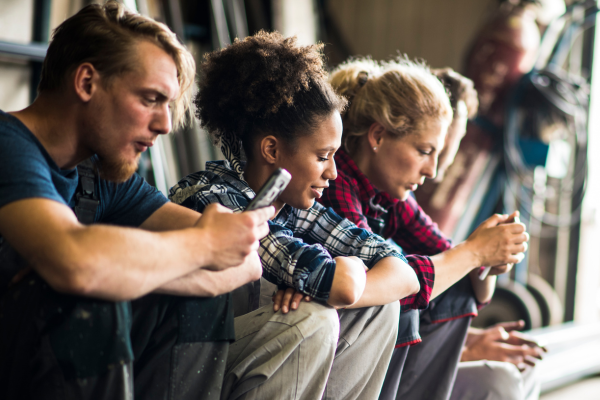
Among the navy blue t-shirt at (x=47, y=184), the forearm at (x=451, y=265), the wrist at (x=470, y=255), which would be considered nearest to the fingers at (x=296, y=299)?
the navy blue t-shirt at (x=47, y=184)

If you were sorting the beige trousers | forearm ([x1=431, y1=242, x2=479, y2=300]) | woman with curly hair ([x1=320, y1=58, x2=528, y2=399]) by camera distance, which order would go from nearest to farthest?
the beige trousers
forearm ([x1=431, y1=242, x2=479, y2=300])
woman with curly hair ([x1=320, y1=58, x2=528, y2=399])

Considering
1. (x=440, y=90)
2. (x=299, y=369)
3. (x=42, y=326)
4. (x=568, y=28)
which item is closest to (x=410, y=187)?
→ (x=440, y=90)

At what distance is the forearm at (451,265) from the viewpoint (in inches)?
50.4

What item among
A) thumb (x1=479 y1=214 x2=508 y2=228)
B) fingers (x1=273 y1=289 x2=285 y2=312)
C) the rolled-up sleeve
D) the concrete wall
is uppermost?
→ the concrete wall

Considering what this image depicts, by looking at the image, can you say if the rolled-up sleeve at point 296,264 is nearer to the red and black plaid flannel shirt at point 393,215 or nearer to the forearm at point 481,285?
the red and black plaid flannel shirt at point 393,215

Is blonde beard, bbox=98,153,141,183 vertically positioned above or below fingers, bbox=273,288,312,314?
above

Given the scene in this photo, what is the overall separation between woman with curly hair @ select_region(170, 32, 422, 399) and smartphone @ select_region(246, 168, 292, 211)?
169mm

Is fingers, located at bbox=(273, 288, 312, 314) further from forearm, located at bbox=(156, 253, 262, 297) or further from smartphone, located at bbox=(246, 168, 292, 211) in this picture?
smartphone, located at bbox=(246, 168, 292, 211)

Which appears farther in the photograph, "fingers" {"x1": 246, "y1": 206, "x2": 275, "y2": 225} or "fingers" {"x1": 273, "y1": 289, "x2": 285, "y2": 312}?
"fingers" {"x1": 273, "y1": 289, "x2": 285, "y2": 312}

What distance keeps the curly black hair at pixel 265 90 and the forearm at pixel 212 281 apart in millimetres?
333

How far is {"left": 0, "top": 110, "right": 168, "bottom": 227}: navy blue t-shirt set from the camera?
714 mm

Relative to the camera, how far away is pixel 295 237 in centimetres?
111

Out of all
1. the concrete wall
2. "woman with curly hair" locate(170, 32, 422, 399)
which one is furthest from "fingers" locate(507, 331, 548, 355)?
the concrete wall

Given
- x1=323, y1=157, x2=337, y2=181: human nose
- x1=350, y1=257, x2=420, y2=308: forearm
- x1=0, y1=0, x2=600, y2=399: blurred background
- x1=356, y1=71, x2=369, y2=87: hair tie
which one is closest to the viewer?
x1=350, y1=257, x2=420, y2=308: forearm
